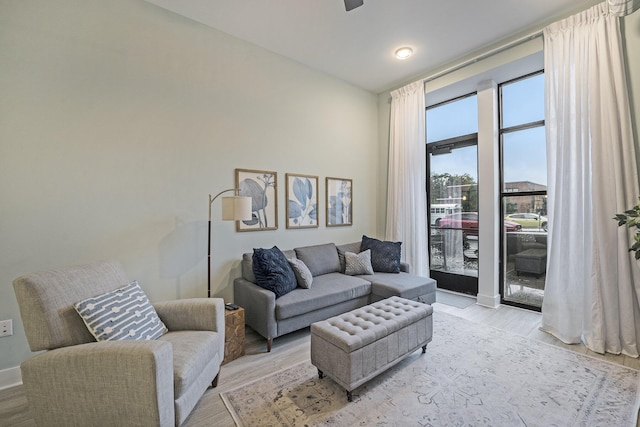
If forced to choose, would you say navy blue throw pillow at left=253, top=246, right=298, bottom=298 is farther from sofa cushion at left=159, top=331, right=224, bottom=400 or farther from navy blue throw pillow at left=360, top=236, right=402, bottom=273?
navy blue throw pillow at left=360, top=236, right=402, bottom=273

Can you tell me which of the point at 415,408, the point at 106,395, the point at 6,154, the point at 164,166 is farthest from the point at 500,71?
the point at 6,154

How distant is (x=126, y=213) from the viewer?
249cm

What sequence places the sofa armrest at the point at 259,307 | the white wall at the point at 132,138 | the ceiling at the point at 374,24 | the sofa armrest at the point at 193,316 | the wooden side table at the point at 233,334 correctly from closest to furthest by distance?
the sofa armrest at the point at 193,316, the white wall at the point at 132,138, the wooden side table at the point at 233,334, the sofa armrest at the point at 259,307, the ceiling at the point at 374,24

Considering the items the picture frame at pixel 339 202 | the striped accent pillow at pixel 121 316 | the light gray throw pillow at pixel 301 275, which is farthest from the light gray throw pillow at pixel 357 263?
the striped accent pillow at pixel 121 316

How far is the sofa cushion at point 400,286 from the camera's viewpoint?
304 cm

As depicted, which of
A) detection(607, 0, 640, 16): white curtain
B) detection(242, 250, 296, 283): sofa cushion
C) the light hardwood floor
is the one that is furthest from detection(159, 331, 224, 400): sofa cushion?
detection(607, 0, 640, 16): white curtain

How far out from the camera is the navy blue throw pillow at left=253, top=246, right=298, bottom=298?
8.84ft

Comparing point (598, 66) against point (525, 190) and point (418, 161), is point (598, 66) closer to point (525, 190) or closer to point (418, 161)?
point (525, 190)

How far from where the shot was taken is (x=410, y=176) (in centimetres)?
414

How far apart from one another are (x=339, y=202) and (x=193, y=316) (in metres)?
2.67

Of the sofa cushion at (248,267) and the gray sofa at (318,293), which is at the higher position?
the sofa cushion at (248,267)

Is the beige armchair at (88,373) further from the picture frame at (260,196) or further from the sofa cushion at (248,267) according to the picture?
the picture frame at (260,196)

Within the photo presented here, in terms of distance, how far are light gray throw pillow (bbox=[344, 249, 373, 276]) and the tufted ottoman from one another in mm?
1185

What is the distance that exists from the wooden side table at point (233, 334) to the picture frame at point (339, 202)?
6.47ft
